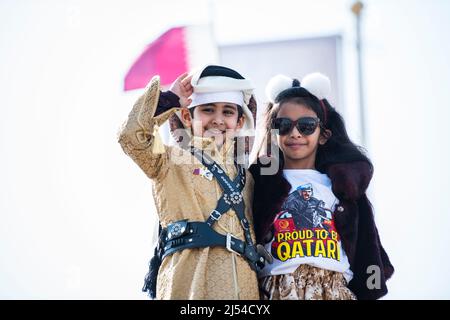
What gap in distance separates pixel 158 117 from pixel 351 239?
5.21ft

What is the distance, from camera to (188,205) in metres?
6.72

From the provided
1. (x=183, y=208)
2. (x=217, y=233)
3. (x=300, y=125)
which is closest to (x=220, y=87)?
(x=300, y=125)

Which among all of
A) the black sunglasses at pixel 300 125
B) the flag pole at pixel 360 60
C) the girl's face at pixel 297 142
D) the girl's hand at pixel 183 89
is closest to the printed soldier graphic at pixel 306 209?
the girl's face at pixel 297 142

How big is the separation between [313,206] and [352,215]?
0.28 m

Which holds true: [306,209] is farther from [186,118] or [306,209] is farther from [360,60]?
[360,60]

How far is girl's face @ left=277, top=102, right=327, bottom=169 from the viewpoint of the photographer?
7344 millimetres

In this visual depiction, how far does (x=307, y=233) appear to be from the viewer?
7.02m

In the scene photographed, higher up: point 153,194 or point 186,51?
point 186,51

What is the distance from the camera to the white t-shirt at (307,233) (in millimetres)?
6930

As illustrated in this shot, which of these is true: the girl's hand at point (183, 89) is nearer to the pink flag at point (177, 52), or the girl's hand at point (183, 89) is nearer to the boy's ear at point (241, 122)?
the boy's ear at point (241, 122)

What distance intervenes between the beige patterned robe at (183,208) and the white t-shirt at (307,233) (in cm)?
29
